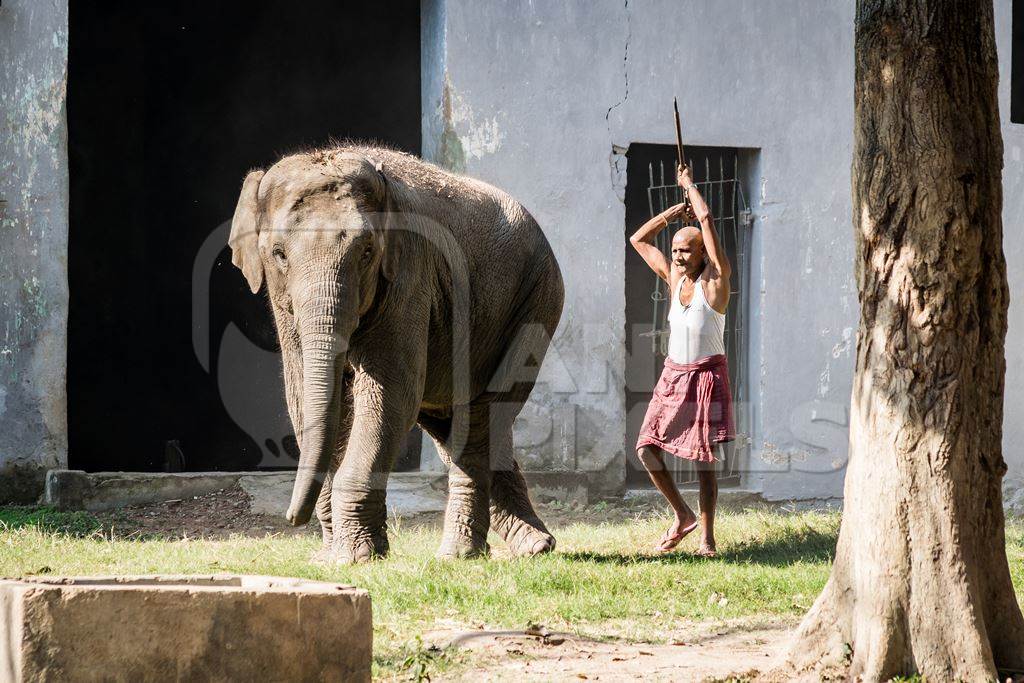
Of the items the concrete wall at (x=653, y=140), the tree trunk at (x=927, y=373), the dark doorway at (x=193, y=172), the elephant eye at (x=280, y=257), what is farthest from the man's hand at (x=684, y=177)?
the dark doorway at (x=193, y=172)

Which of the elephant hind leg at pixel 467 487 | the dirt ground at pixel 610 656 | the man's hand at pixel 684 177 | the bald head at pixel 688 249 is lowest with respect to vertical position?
the dirt ground at pixel 610 656

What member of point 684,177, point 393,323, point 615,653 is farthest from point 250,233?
point 615,653

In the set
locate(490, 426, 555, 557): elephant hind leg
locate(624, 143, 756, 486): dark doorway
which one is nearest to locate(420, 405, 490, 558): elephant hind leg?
locate(490, 426, 555, 557): elephant hind leg

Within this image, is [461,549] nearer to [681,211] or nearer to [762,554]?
[762,554]

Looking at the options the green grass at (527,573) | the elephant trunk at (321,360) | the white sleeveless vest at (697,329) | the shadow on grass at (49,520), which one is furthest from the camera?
the shadow on grass at (49,520)

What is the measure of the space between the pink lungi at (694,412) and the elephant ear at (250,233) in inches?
99.2

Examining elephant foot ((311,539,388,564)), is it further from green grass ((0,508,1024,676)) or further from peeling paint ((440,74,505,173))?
peeling paint ((440,74,505,173))

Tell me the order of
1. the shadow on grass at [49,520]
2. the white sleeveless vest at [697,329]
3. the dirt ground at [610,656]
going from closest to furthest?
the dirt ground at [610,656], the white sleeveless vest at [697,329], the shadow on grass at [49,520]

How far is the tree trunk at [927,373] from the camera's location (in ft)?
13.8

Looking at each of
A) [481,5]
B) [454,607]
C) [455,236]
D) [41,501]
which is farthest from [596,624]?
[481,5]

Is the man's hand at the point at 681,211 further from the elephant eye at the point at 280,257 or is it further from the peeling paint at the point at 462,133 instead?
the peeling paint at the point at 462,133

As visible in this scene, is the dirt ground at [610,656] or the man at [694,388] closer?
the dirt ground at [610,656]

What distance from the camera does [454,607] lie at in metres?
5.47

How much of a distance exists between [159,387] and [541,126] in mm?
5718
